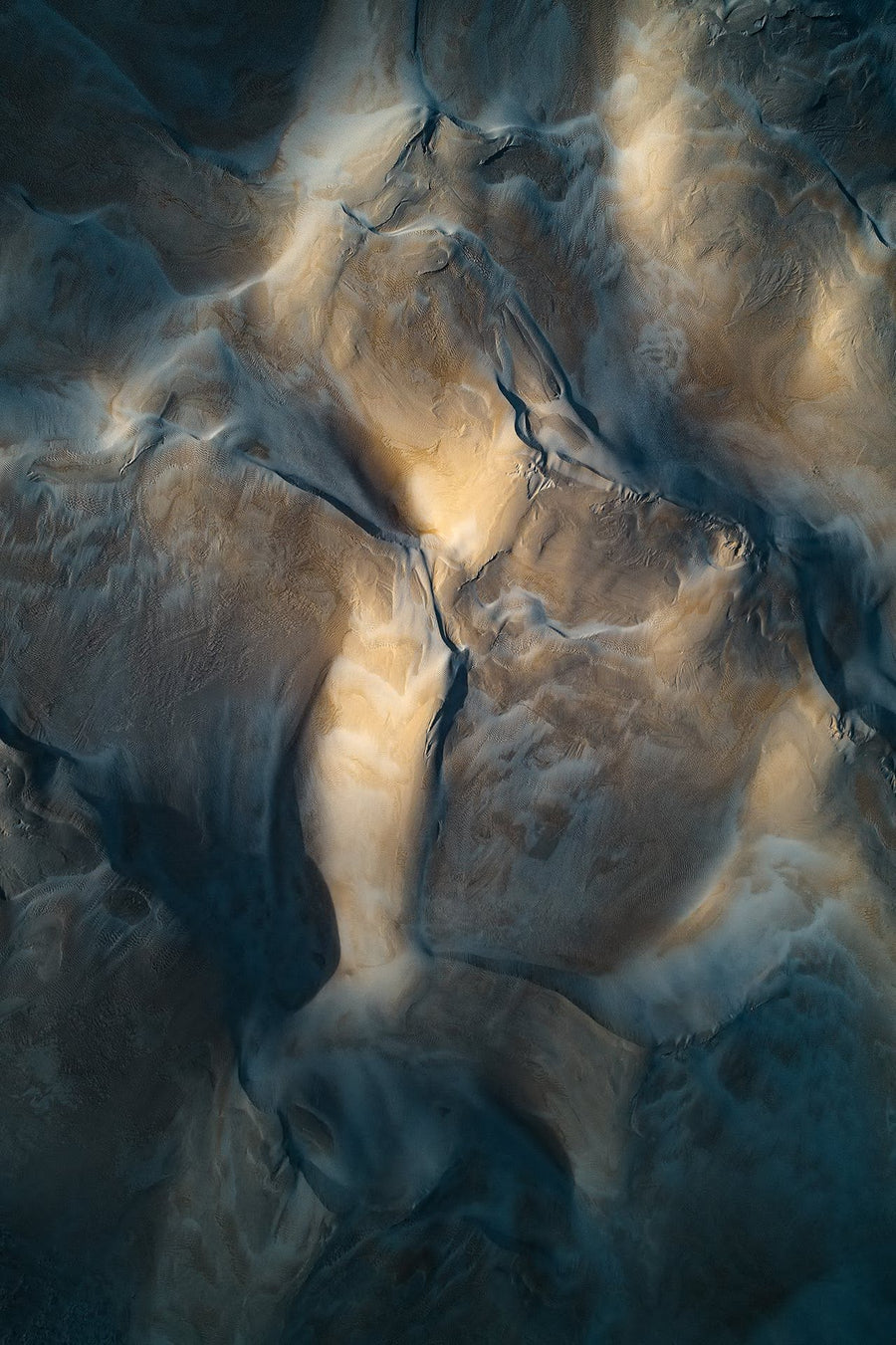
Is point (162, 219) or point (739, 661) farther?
point (162, 219)

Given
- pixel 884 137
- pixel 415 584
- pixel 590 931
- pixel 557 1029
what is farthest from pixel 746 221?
pixel 557 1029

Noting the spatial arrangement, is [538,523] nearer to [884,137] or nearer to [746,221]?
[746,221]

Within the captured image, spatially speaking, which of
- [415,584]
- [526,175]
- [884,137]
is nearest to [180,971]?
[415,584]

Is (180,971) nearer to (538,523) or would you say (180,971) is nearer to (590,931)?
(590,931)

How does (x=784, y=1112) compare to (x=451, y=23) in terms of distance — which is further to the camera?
(x=451, y=23)

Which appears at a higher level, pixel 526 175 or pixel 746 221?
pixel 746 221

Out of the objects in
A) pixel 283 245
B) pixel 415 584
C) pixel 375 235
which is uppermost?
pixel 375 235
